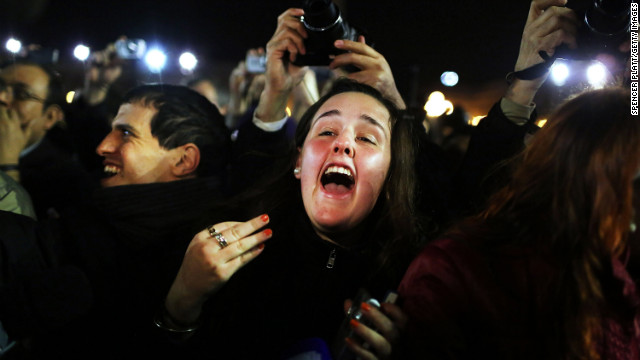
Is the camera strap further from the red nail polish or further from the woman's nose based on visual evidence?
the red nail polish

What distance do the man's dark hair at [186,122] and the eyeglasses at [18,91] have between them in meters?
0.68

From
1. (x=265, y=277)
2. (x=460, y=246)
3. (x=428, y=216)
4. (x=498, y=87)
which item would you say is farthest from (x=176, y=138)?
(x=498, y=87)

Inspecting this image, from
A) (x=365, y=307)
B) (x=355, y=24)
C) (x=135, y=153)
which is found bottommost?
(x=365, y=307)

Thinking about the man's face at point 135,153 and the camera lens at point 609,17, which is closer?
the camera lens at point 609,17

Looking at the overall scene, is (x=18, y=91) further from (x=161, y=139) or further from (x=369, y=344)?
(x=369, y=344)

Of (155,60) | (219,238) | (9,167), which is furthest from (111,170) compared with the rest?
(155,60)

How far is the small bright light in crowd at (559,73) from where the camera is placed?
1734 millimetres

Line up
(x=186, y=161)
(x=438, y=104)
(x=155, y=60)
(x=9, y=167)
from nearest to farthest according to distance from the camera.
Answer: (x=186, y=161) < (x=9, y=167) < (x=155, y=60) < (x=438, y=104)

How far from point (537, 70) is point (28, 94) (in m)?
2.53

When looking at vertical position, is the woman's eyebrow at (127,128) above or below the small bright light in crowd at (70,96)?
below

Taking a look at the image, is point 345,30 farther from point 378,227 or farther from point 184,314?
point 184,314

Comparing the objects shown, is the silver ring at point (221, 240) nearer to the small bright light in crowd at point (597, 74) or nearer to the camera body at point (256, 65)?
the small bright light in crowd at point (597, 74)

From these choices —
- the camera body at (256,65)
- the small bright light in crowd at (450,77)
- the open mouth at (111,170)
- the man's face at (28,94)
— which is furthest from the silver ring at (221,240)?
the camera body at (256,65)

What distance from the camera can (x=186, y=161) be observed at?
2002mm
